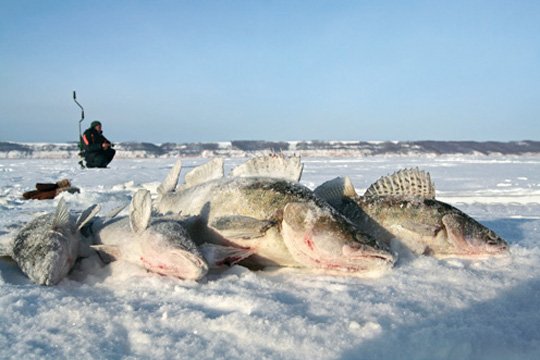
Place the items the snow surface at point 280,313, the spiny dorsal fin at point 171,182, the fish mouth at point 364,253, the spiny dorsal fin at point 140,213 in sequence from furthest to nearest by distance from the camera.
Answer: the spiny dorsal fin at point 171,182
the spiny dorsal fin at point 140,213
the fish mouth at point 364,253
the snow surface at point 280,313

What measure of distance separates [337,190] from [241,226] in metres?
0.92

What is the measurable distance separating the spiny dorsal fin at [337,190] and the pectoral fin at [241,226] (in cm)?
75

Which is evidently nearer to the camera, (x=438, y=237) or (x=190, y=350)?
(x=190, y=350)

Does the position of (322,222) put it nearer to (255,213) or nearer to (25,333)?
(255,213)

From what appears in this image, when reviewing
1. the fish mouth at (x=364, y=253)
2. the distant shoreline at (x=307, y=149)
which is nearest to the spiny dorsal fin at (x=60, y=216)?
the fish mouth at (x=364, y=253)

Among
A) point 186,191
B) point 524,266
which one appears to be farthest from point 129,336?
point 524,266

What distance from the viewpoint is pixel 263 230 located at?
2652 mm

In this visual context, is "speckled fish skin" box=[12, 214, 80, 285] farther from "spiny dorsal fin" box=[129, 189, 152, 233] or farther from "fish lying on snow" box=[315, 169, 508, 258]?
"fish lying on snow" box=[315, 169, 508, 258]

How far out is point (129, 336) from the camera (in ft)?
5.60

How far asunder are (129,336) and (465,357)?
1.17m

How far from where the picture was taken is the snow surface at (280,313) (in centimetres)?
157

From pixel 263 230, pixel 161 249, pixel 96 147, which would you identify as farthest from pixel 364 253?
pixel 96 147

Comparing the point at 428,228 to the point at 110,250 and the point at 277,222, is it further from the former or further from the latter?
the point at 110,250

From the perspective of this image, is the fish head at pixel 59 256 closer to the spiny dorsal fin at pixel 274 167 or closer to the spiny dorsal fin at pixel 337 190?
the spiny dorsal fin at pixel 274 167
